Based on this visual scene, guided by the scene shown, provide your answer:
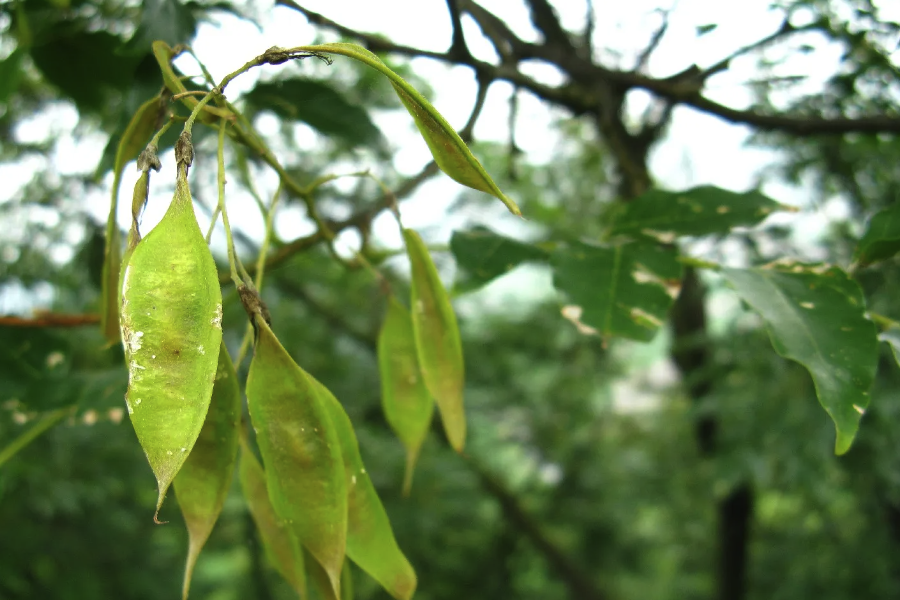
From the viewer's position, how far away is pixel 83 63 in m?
0.93

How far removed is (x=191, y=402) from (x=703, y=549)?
2.51m

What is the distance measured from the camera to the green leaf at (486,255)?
0.76 metres

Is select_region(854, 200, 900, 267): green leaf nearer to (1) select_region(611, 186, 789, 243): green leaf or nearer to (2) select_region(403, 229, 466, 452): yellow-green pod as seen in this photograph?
(1) select_region(611, 186, 789, 243): green leaf

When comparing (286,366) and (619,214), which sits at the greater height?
→ (286,366)

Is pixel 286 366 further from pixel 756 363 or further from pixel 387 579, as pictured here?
pixel 756 363

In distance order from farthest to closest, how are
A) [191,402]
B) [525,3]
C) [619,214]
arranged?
[525,3], [619,214], [191,402]

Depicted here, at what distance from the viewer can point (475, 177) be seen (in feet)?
1.44

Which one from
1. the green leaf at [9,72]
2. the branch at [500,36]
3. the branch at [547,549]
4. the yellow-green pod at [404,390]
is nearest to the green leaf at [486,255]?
the yellow-green pod at [404,390]

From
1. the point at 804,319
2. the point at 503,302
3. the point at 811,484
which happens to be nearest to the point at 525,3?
the point at 804,319

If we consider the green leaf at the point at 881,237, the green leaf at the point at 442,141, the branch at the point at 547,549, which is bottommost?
the branch at the point at 547,549

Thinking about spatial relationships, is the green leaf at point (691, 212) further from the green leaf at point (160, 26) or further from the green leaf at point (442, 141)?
the green leaf at point (160, 26)

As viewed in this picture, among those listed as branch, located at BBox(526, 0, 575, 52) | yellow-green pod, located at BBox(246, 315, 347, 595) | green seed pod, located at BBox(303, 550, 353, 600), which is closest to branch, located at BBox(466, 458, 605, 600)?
branch, located at BBox(526, 0, 575, 52)

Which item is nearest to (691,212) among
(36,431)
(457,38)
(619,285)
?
(619,285)

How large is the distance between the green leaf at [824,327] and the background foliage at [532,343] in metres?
0.01
